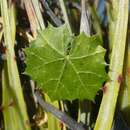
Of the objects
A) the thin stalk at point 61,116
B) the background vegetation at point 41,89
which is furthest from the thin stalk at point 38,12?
the thin stalk at point 61,116

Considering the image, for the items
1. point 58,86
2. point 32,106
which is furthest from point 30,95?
point 58,86

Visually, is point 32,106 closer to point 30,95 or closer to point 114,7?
point 30,95

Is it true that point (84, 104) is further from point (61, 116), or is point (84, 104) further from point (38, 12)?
point (38, 12)

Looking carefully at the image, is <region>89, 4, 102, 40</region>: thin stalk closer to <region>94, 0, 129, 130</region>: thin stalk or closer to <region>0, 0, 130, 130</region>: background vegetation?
<region>0, 0, 130, 130</region>: background vegetation

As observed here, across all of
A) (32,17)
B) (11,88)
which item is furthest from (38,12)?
(11,88)

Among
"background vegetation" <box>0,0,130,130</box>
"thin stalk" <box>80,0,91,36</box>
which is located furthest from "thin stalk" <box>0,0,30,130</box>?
"thin stalk" <box>80,0,91,36</box>
